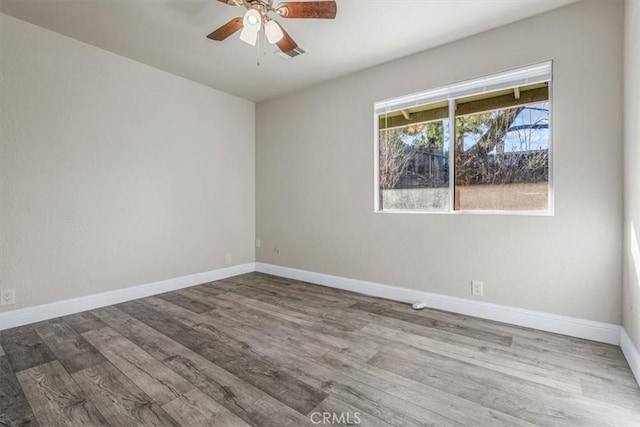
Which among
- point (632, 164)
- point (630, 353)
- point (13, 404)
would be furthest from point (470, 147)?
point (13, 404)

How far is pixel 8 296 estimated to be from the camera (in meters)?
2.50

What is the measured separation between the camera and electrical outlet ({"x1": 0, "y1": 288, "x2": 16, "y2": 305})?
2475mm

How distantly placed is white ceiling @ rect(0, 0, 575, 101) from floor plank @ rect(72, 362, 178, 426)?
2786 mm

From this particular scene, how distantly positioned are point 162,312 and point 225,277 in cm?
136

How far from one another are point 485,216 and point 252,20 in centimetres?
256

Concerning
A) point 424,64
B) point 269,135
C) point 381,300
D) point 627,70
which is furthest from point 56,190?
point 627,70

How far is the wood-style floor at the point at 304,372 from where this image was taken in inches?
58.5

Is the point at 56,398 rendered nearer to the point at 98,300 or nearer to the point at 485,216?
the point at 98,300

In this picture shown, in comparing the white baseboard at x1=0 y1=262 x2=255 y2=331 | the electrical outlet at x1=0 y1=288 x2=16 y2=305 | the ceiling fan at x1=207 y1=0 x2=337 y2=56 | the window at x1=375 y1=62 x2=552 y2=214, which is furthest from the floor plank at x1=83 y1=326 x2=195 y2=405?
the window at x1=375 y1=62 x2=552 y2=214

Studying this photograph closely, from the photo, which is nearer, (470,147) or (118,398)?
(118,398)

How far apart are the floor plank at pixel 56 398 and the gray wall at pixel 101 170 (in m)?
1.17

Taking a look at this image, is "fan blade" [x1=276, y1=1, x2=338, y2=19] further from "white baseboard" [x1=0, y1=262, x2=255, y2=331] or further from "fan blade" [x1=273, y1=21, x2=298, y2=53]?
"white baseboard" [x1=0, y1=262, x2=255, y2=331]

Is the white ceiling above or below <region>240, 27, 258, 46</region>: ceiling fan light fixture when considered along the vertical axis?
above

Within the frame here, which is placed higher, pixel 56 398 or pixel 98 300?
pixel 98 300
